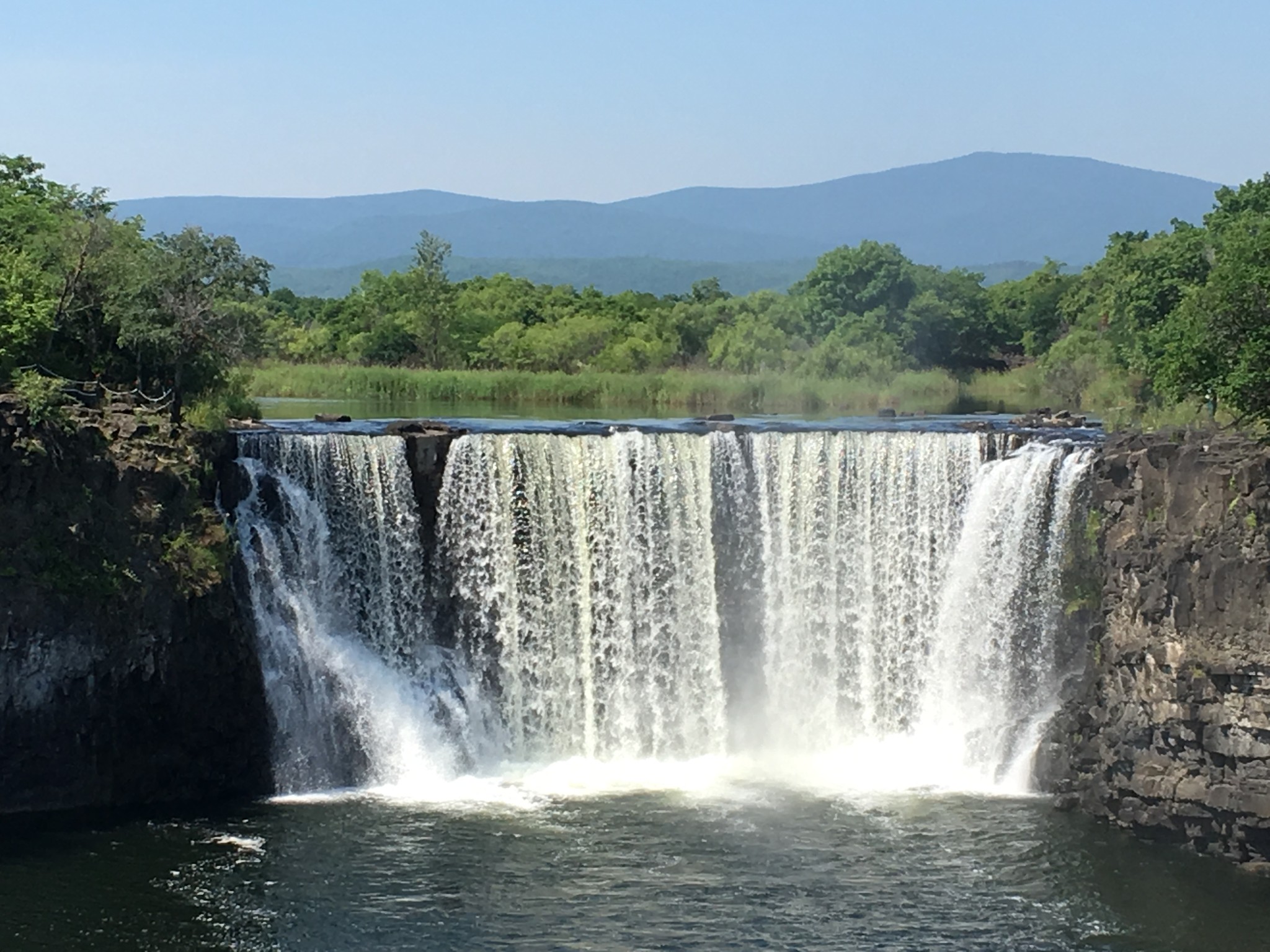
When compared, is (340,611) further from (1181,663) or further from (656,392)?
(656,392)

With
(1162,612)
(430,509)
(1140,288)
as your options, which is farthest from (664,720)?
(1140,288)

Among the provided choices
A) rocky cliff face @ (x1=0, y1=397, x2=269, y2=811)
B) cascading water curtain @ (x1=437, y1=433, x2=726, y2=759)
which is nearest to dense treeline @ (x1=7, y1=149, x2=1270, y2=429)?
rocky cliff face @ (x1=0, y1=397, x2=269, y2=811)

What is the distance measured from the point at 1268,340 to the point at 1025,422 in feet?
32.3

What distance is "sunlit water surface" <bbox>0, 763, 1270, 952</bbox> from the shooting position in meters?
19.9

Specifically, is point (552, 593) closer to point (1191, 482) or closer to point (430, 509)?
point (430, 509)

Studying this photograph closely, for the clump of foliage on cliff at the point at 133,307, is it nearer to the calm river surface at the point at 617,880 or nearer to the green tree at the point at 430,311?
the calm river surface at the point at 617,880

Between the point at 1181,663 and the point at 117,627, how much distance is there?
1520 cm

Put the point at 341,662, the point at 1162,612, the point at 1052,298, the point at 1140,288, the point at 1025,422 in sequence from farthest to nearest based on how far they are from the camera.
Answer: the point at 1052,298
the point at 1140,288
the point at 1025,422
the point at 341,662
the point at 1162,612

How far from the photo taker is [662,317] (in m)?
75.1

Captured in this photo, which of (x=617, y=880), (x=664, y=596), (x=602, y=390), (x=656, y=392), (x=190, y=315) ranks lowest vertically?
(x=617, y=880)

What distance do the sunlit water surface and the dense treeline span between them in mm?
7365

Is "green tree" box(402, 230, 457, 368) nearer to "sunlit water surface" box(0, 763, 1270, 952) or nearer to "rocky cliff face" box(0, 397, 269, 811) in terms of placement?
"rocky cliff face" box(0, 397, 269, 811)

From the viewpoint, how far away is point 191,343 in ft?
92.6

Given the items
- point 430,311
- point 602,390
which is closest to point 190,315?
point 602,390
